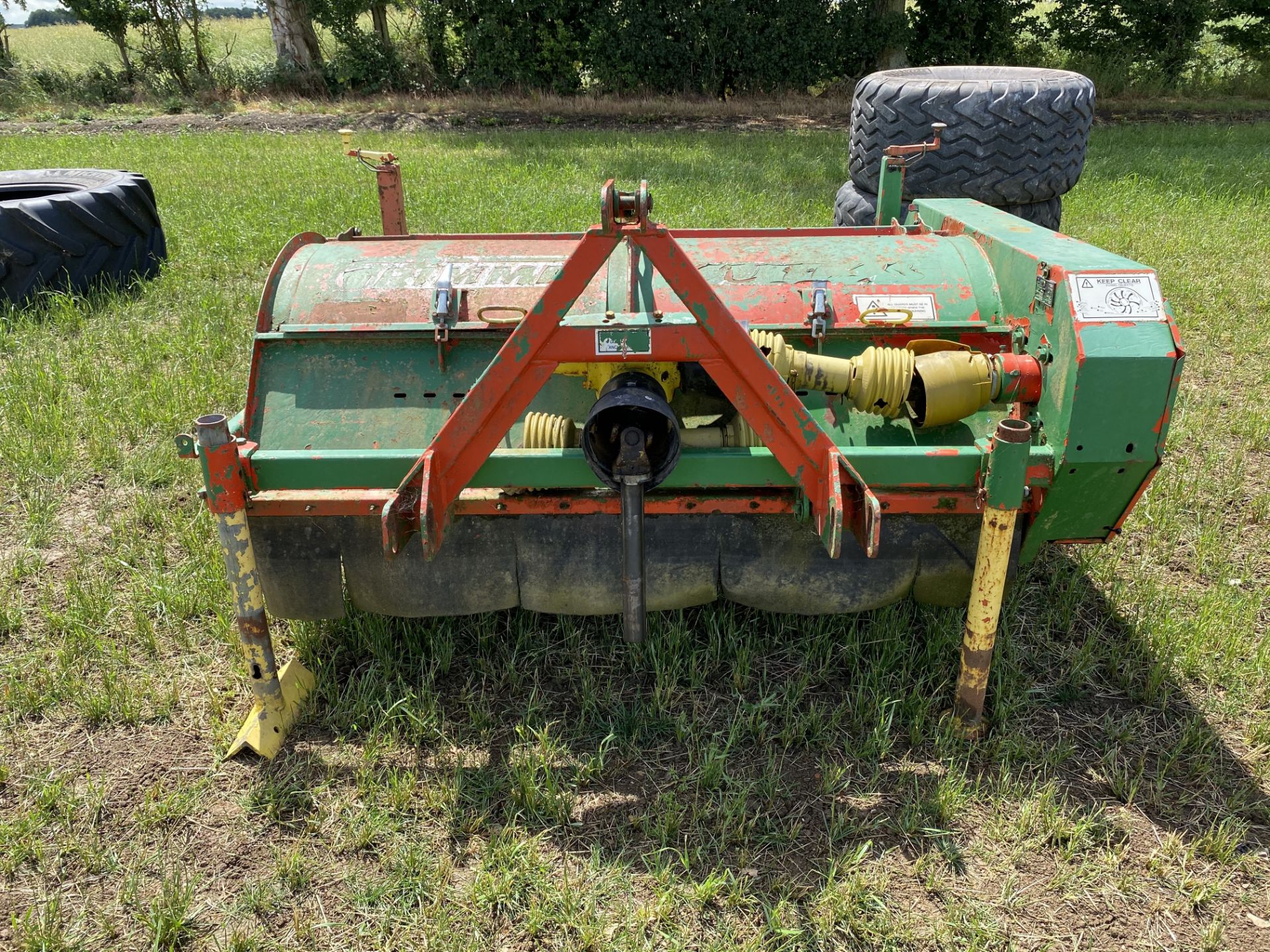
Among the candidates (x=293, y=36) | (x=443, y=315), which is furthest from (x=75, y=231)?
(x=293, y=36)

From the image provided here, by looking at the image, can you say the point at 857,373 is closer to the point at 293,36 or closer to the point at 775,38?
the point at 775,38

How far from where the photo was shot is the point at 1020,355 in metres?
2.70

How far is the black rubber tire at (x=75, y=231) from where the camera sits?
5664 mm

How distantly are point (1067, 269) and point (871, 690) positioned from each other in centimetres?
130

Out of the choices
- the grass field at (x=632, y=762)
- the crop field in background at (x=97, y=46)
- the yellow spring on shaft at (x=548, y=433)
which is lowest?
the grass field at (x=632, y=762)

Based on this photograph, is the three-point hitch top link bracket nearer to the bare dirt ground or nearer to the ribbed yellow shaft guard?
the ribbed yellow shaft guard

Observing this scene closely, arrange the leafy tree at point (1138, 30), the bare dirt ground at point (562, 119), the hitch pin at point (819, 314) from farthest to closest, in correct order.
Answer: the leafy tree at point (1138, 30) → the bare dirt ground at point (562, 119) → the hitch pin at point (819, 314)

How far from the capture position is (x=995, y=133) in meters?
4.73

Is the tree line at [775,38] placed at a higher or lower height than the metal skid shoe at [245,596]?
higher

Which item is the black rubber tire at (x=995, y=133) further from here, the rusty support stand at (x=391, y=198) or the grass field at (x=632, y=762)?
the rusty support stand at (x=391, y=198)

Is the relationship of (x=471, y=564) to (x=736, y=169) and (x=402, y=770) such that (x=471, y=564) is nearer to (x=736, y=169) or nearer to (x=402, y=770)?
(x=402, y=770)

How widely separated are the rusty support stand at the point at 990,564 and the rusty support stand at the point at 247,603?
187cm

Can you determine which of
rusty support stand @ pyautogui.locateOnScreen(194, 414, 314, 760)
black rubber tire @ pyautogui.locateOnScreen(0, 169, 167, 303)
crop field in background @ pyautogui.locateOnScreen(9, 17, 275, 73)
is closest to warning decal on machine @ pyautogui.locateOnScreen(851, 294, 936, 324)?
rusty support stand @ pyautogui.locateOnScreen(194, 414, 314, 760)

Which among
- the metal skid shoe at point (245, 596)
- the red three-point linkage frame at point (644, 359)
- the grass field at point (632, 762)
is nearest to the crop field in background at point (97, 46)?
the grass field at point (632, 762)
